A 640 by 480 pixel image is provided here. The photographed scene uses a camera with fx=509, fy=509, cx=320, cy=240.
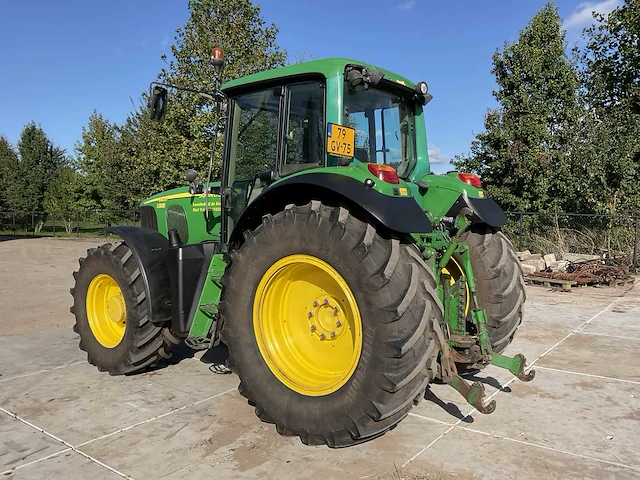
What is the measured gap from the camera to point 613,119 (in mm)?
16703

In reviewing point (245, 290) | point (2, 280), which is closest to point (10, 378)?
point (245, 290)

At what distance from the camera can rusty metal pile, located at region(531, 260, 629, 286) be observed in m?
10.0

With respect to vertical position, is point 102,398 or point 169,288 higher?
point 169,288

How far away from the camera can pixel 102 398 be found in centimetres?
419

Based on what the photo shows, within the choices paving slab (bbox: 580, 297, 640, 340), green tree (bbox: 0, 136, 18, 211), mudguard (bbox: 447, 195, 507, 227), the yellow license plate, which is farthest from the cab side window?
green tree (bbox: 0, 136, 18, 211)

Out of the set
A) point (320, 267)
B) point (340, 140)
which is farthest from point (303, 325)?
point (340, 140)

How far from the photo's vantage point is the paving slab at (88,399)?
3.69 m

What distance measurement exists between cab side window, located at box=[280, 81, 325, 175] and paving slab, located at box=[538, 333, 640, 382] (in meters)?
3.28

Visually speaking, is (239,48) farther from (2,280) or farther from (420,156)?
(420,156)

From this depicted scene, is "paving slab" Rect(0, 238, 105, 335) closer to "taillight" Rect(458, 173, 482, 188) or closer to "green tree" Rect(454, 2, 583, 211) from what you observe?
"taillight" Rect(458, 173, 482, 188)

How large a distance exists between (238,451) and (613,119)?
17.7 meters

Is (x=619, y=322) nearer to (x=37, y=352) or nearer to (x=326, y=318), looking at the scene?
(x=326, y=318)

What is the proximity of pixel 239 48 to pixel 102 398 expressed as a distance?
13.3 metres

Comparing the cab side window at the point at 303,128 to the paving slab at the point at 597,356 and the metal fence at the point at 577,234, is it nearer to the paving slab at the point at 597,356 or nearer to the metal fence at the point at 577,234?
the paving slab at the point at 597,356
